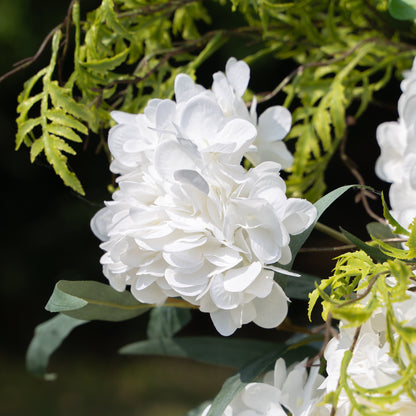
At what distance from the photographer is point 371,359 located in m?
0.26

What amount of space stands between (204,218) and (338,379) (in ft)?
0.34

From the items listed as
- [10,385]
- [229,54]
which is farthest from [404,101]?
[10,385]

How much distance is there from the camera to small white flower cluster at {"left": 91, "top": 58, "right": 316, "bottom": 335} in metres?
0.29

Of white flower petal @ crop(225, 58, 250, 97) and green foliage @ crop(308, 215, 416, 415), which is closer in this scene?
green foliage @ crop(308, 215, 416, 415)

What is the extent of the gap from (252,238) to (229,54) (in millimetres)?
1278

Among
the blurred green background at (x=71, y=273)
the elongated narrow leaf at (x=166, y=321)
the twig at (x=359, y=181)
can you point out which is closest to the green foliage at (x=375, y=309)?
the twig at (x=359, y=181)

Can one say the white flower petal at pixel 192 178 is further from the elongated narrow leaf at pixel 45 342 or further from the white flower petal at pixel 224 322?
the elongated narrow leaf at pixel 45 342

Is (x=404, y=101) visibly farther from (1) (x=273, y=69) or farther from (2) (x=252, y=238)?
(1) (x=273, y=69)

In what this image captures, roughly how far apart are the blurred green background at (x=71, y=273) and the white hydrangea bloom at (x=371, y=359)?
134 cm

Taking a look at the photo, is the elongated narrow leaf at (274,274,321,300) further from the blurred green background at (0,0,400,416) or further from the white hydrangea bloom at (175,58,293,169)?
the blurred green background at (0,0,400,416)

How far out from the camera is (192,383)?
210 cm

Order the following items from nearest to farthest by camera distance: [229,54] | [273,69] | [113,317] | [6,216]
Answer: [113,317], [229,54], [273,69], [6,216]

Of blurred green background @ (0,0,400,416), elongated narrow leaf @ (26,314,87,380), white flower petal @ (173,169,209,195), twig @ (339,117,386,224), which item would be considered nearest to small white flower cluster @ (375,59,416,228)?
twig @ (339,117,386,224)

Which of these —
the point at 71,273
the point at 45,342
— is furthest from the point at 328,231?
the point at 71,273
